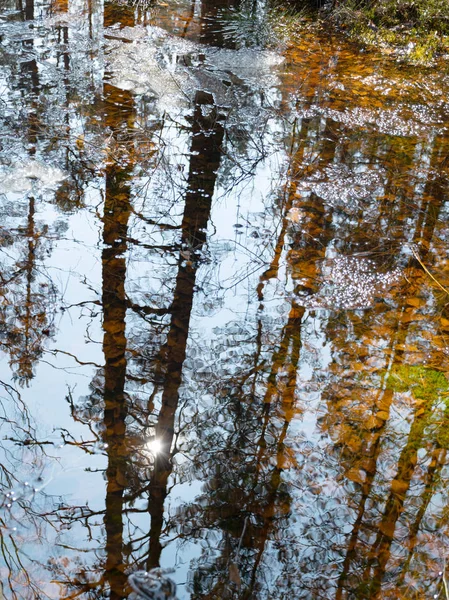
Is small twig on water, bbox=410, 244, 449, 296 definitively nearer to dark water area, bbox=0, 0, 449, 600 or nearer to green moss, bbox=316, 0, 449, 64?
dark water area, bbox=0, 0, 449, 600

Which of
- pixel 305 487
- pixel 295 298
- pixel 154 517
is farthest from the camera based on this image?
pixel 295 298

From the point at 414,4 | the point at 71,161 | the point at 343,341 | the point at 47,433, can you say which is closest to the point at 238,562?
the point at 47,433

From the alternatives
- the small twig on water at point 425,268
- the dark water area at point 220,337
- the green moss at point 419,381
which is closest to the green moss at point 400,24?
the dark water area at point 220,337

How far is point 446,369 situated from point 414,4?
6834 millimetres

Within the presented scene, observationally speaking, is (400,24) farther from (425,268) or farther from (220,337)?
(220,337)

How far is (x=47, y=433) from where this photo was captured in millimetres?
2662

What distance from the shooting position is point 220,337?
3.23 m

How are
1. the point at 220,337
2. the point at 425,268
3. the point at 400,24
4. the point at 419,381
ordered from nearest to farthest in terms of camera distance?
the point at 419,381 < the point at 220,337 < the point at 425,268 < the point at 400,24

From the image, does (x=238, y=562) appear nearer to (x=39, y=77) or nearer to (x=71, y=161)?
A: (x=71, y=161)

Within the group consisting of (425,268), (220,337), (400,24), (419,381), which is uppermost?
(400,24)

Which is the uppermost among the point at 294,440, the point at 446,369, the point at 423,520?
the point at 446,369

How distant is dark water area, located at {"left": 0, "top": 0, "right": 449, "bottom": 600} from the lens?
2.30m

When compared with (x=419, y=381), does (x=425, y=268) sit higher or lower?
higher

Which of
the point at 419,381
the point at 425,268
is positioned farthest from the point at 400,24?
the point at 419,381
